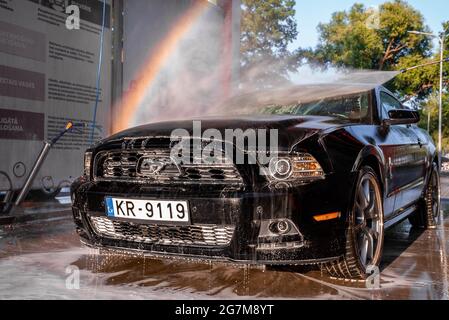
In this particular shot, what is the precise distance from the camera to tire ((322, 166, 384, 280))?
9.58 feet

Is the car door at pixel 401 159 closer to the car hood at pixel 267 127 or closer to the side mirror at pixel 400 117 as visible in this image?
the side mirror at pixel 400 117

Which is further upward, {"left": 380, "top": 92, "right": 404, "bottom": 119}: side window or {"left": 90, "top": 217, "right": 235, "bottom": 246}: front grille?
{"left": 380, "top": 92, "right": 404, "bottom": 119}: side window

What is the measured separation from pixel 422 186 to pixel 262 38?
17700 millimetres

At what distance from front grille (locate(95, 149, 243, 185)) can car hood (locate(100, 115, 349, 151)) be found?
12cm

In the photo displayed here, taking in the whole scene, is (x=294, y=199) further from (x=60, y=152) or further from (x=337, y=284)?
(x=60, y=152)

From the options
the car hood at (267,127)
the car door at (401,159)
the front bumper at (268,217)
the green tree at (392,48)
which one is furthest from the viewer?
the green tree at (392,48)

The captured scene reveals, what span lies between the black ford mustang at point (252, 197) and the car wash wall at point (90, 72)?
3.34 meters

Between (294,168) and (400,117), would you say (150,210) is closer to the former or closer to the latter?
(294,168)

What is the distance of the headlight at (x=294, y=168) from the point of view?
273cm

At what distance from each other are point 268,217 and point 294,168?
32 centimetres

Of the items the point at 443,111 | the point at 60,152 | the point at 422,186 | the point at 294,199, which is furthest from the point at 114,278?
the point at 443,111

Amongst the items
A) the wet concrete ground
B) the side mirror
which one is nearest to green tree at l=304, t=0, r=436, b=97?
the side mirror

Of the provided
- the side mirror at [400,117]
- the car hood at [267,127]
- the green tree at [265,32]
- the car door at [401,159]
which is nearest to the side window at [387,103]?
the car door at [401,159]

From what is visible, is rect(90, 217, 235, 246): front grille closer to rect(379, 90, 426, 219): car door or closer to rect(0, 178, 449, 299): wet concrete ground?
rect(0, 178, 449, 299): wet concrete ground
